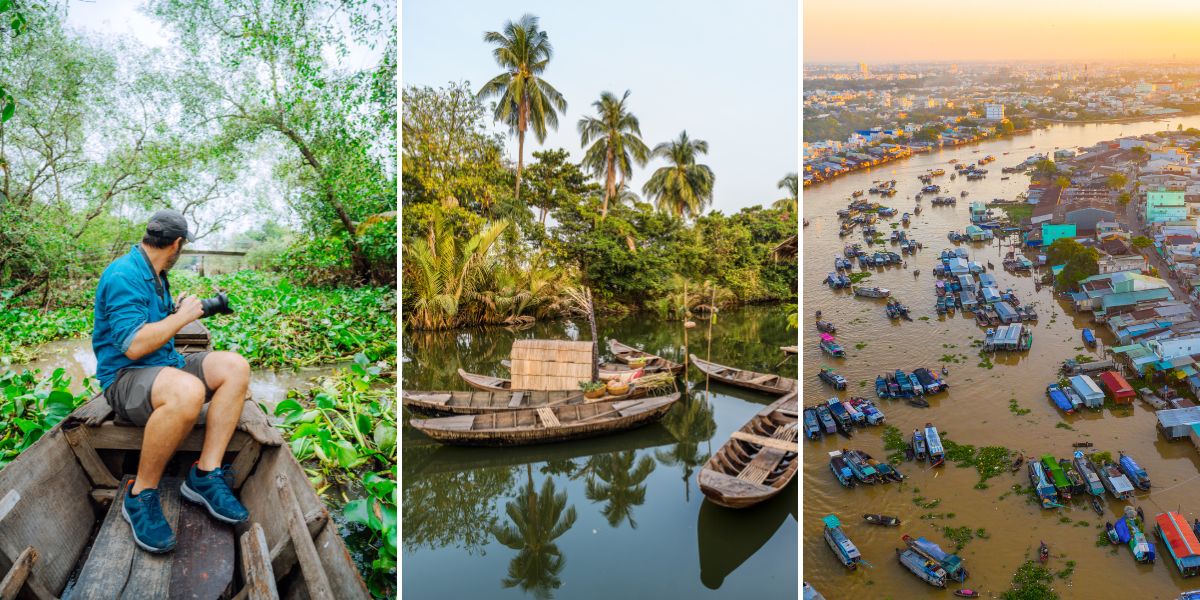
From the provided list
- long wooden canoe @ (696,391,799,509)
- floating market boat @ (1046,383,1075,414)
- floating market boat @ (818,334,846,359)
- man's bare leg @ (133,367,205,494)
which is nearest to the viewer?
man's bare leg @ (133,367,205,494)

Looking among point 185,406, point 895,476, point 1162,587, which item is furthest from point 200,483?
point 1162,587

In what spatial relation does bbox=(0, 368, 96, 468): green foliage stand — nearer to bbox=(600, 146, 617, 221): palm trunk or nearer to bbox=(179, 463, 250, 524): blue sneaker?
bbox=(179, 463, 250, 524): blue sneaker

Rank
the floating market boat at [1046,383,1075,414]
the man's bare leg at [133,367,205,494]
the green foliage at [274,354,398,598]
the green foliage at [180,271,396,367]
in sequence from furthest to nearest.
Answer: the floating market boat at [1046,383,1075,414], the green foliage at [180,271,396,367], the green foliage at [274,354,398,598], the man's bare leg at [133,367,205,494]

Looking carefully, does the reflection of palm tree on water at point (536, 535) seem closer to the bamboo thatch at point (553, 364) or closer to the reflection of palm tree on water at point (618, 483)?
the reflection of palm tree on water at point (618, 483)

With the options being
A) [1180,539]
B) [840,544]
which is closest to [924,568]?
[840,544]

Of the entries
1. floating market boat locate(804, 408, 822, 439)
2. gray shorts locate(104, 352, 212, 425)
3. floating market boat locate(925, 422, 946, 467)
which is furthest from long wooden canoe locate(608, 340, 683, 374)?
gray shorts locate(104, 352, 212, 425)

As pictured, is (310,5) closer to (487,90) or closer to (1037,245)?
(487,90)

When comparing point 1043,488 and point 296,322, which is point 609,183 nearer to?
point 296,322

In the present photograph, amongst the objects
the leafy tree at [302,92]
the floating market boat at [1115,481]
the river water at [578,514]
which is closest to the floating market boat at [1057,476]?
the floating market boat at [1115,481]
